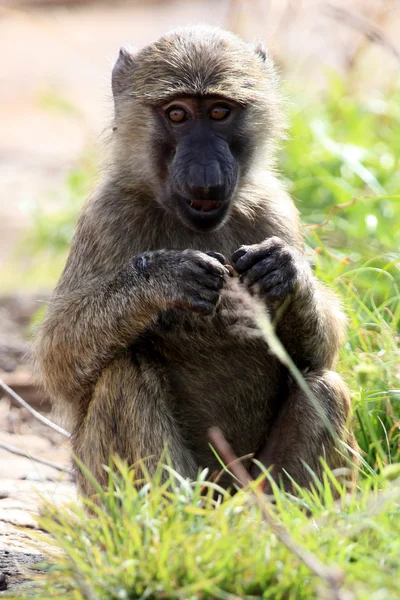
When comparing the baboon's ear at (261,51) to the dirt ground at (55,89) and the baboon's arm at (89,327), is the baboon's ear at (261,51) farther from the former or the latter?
the baboon's arm at (89,327)

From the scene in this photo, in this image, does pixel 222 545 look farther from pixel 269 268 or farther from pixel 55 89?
pixel 55 89

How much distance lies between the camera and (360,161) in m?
7.32

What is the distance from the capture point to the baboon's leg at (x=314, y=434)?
417cm

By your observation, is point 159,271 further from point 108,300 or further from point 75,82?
point 75,82

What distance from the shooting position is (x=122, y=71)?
4746mm

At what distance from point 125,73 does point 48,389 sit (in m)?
1.55

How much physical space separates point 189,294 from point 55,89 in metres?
7.58

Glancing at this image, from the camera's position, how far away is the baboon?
13.1 feet

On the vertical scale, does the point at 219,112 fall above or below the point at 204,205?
above

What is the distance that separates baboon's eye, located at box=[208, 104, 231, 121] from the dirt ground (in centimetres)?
76

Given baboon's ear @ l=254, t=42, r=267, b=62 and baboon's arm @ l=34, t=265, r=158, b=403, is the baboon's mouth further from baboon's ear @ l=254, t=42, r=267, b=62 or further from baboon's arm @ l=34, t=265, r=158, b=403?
baboon's ear @ l=254, t=42, r=267, b=62

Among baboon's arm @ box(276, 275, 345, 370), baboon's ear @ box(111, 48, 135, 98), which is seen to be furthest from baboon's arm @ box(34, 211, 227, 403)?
baboon's ear @ box(111, 48, 135, 98)

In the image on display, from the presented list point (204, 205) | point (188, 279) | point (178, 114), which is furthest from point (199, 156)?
point (188, 279)

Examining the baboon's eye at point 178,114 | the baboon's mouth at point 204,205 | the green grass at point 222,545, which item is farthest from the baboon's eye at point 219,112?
the green grass at point 222,545
